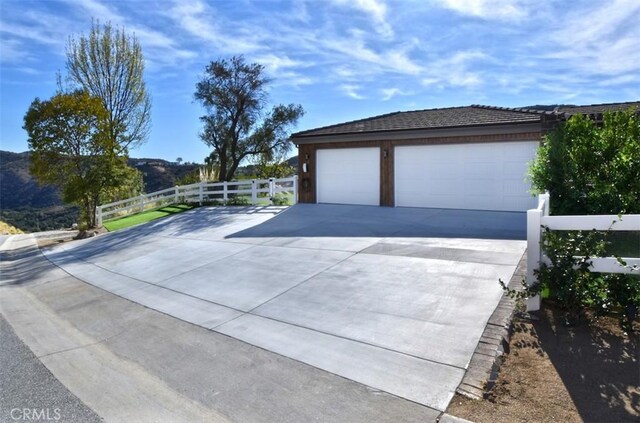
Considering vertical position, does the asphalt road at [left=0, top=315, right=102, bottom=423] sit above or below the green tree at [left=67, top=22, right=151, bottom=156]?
below

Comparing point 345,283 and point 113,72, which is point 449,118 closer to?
point 345,283

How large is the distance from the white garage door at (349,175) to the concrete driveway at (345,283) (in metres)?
2.61

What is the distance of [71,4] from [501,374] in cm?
1752

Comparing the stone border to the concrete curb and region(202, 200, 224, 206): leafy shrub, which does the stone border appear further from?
region(202, 200, 224, 206): leafy shrub

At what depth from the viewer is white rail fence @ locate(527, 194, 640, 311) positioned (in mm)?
4211

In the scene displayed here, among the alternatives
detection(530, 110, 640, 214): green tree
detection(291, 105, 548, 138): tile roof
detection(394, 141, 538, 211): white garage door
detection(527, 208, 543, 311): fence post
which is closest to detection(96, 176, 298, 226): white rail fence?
detection(291, 105, 548, 138): tile roof

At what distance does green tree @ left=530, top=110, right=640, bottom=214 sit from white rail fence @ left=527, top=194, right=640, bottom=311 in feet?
7.41

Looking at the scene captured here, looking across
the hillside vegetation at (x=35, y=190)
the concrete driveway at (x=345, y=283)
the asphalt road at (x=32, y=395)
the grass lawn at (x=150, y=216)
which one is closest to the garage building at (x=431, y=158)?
the concrete driveway at (x=345, y=283)

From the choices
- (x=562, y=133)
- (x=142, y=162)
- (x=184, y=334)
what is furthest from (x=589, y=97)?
(x=142, y=162)

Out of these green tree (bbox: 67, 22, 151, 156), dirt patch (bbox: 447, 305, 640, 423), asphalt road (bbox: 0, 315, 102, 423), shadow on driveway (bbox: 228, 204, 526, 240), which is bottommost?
asphalt road (bbox: 0, 315, 102, 423)

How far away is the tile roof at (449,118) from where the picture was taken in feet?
40.9

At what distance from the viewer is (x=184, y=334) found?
4895 mm

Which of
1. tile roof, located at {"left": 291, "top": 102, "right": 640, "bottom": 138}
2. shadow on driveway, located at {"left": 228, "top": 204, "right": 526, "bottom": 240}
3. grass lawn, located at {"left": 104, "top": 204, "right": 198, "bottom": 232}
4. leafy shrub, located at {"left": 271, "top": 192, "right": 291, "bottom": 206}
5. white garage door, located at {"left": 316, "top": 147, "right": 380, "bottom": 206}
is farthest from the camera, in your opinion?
leafy shrub, located at {"left": 271, "top": 192, "right": 291, "bottom": 206}

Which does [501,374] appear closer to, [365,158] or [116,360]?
[116,360]
